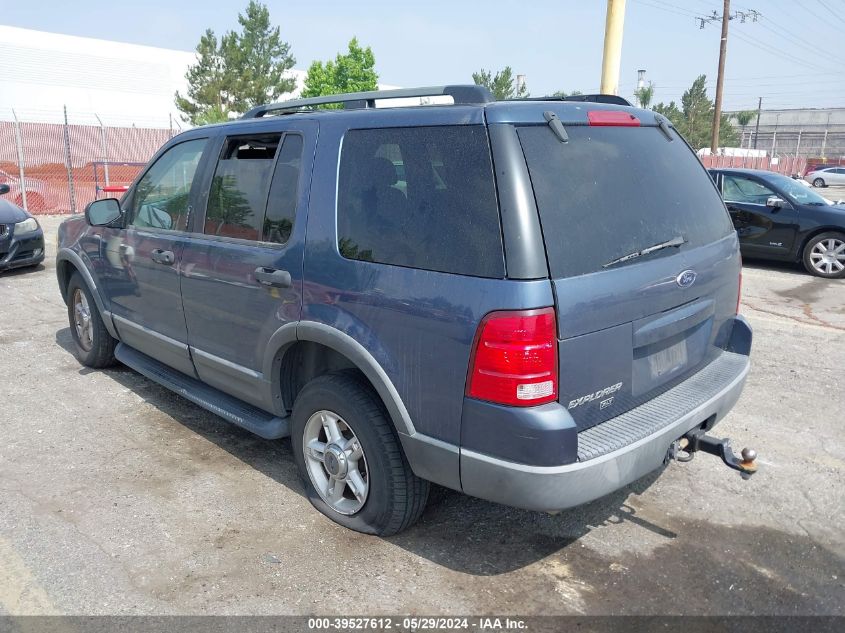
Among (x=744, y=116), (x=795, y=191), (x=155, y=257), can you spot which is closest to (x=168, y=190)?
(x=155, y=257)

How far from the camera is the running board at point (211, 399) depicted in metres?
3.64

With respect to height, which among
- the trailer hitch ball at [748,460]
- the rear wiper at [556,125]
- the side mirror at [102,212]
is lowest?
the trailer hitch ball at [748,460]

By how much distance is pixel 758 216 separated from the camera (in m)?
10.6

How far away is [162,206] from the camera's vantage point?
4422mm

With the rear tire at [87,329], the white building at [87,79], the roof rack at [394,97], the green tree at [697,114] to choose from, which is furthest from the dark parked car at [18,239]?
the green tree at [697,114]

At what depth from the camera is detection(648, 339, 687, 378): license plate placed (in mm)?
3021

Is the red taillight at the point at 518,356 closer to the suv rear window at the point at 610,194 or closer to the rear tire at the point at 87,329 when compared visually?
the suv rear window at the point at 610,194

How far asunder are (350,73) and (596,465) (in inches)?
1612

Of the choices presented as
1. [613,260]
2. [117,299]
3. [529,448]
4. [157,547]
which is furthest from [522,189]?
[117,299]

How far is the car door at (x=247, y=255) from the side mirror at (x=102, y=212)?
3.77 ft

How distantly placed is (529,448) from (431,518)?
115 cm

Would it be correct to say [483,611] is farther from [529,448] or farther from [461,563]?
[529,448]

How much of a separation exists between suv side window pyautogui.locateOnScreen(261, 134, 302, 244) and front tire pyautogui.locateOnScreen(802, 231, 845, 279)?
9420 mm

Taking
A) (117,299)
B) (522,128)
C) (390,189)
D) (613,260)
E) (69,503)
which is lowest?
(69,503)
